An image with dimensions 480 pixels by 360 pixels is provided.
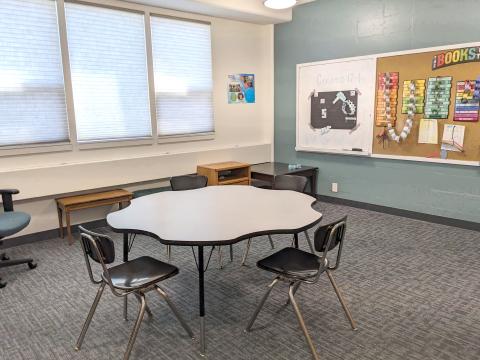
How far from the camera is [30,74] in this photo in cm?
387

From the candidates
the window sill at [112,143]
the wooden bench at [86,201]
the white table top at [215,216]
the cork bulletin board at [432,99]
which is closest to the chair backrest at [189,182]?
the white table top at [215,216]

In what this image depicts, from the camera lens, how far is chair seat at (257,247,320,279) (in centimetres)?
218

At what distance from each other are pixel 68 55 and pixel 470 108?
4310 millimetres

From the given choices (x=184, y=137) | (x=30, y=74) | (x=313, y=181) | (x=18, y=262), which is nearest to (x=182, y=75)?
(x=184, y=137)

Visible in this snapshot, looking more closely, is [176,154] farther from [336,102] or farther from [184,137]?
[336,102]

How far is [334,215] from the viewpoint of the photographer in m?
4.84

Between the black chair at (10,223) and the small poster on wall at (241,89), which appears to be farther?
the small poster on wall at (241,89)

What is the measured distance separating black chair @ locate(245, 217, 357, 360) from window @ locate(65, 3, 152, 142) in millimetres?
2936

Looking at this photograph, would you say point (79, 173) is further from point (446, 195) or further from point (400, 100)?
point (446, 195)

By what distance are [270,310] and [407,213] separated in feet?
9.20

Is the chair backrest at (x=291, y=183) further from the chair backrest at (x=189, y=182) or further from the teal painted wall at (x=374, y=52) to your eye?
the teal painted wall at (x=374, y=52)

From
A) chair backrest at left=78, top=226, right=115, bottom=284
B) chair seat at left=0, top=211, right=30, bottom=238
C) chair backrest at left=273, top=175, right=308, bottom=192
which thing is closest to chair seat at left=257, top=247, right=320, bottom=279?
chair backrest at left=78, top=226, right=115, bottom=284

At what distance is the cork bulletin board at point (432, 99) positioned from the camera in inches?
155

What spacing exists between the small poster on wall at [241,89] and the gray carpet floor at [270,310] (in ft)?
8.76
